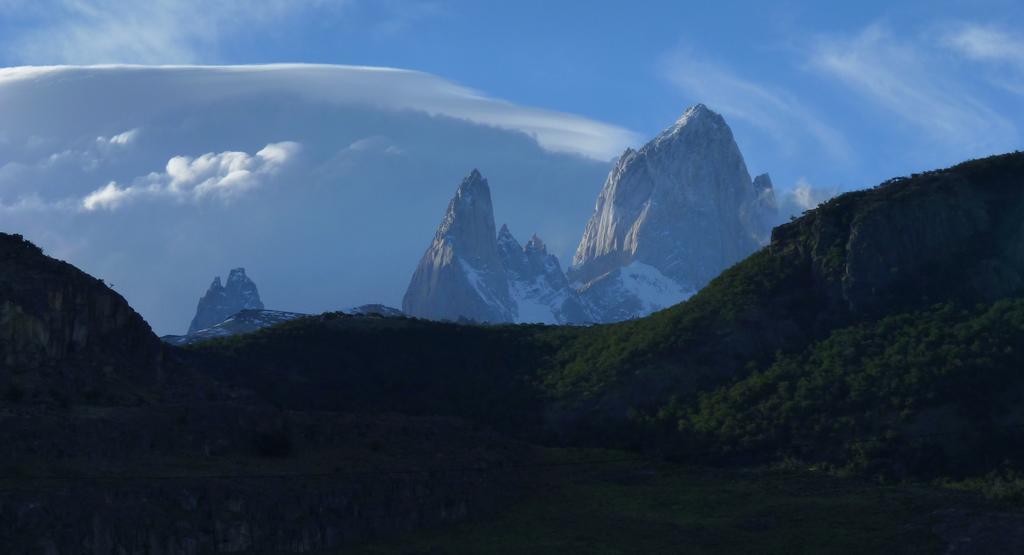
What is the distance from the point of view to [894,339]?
109 meters

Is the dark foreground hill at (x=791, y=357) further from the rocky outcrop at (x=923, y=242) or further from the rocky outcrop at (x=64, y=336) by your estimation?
the rocky outcrop at (x=64, y=336)

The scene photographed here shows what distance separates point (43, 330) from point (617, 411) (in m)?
42.6

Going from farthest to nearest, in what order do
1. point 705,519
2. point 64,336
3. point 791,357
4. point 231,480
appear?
point 791,357 < point 64,336 < point 705,519 < point 231,480

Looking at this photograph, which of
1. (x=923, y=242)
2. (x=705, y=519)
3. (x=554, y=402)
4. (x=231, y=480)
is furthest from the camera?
(x=923, y=242)

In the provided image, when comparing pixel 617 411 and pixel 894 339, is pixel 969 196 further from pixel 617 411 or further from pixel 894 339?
pixel 617 411

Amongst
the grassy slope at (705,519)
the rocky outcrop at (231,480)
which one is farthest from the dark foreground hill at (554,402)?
the grassy slope at (705,519)

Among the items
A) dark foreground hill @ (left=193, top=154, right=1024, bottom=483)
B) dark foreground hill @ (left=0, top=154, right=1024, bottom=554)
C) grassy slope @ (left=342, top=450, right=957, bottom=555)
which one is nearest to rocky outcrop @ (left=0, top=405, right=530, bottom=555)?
dark foreground hill @ (left=0, top=154, right=1024, bottom=554)

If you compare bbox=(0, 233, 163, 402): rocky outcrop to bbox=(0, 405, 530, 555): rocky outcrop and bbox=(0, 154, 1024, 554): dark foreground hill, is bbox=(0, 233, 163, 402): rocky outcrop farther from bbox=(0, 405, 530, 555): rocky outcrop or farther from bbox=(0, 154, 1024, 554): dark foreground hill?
bbox=(0, 405, 530, 555): rocky outcrop

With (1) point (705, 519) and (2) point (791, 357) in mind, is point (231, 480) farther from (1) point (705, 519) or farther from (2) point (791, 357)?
(2) point (791, 357)

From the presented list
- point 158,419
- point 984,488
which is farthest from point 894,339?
point 158,419

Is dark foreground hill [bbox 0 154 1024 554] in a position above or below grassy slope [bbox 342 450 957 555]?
above

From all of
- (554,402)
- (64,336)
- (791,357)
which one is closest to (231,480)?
(64,336)

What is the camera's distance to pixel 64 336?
89.5m

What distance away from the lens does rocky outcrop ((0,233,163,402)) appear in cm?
8469
